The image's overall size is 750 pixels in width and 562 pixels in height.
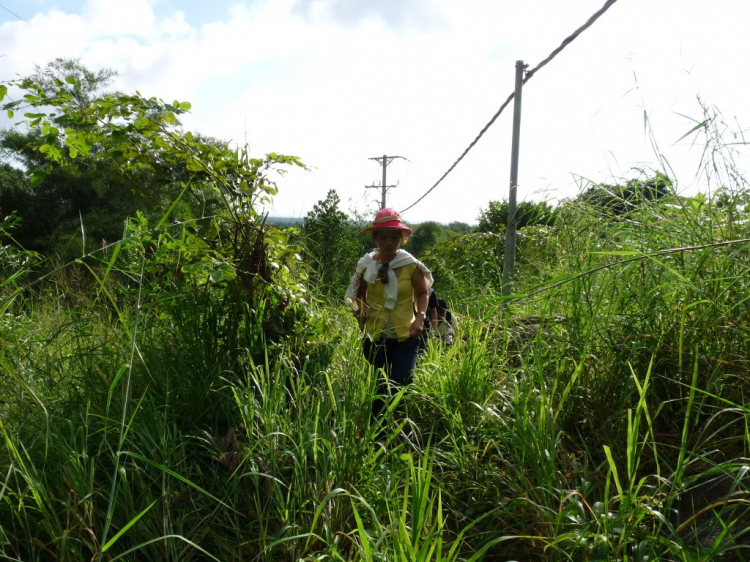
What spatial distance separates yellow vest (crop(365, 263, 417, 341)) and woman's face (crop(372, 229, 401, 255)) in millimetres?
157

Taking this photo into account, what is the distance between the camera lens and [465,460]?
2303 millimetres

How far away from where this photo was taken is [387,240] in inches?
140

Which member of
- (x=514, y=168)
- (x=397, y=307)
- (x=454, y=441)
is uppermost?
(x=514, y=168)

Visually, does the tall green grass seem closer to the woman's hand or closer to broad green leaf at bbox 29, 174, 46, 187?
broad green leaf at bbox 29, 174, 46, 187

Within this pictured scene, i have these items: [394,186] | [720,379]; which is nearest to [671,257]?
[720,379]

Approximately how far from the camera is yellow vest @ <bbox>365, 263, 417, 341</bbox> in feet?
11.2

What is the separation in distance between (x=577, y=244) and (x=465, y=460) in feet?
4.31

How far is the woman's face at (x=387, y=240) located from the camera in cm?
355

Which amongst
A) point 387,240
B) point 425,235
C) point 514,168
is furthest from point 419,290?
point 425,235

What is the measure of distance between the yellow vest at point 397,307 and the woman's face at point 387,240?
0.16 meters

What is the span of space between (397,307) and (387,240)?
1.51ft

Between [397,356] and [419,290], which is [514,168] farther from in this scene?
[397,356]

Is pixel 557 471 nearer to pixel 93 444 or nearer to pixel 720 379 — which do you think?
pixel 720 379

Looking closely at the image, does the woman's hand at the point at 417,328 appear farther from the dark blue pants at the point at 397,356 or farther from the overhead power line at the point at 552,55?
the overhead power line at the point at 552,55
